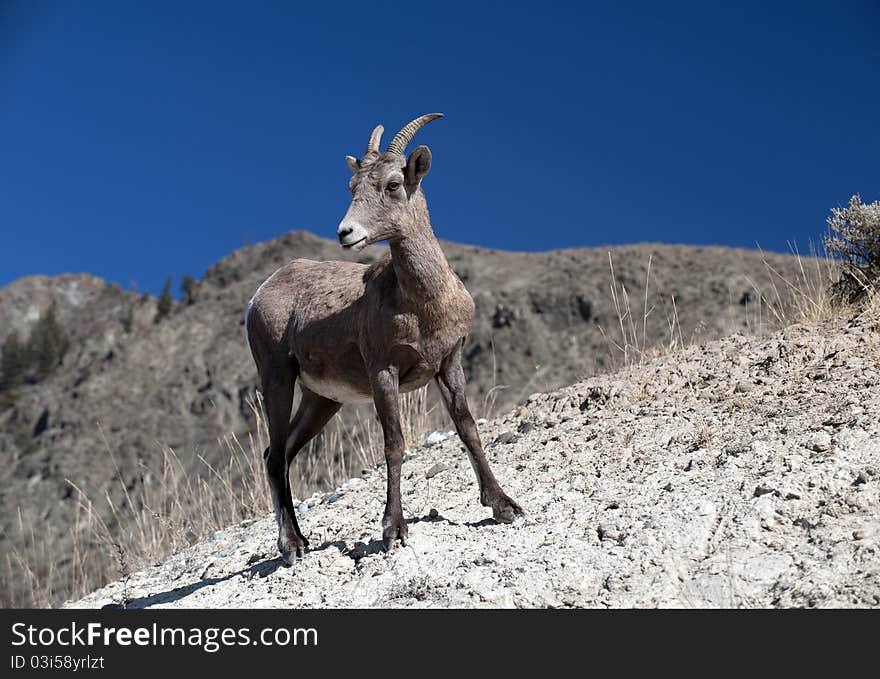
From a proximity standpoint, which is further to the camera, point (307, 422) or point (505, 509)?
point (307, 422)

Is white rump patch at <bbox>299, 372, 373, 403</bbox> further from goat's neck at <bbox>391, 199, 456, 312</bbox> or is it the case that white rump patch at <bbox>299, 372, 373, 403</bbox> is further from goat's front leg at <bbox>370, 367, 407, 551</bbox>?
goat's neck at <bbox>391, 199, 456, 312</bbox>

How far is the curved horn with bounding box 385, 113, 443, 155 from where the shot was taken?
Answer: 5805 mm

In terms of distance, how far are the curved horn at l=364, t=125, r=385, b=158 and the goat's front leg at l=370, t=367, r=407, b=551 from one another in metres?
1.50

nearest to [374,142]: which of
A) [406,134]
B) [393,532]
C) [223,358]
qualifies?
[406,134]

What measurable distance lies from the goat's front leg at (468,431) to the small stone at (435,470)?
→ 6.06 ft

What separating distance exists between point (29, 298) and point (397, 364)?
61.6 m

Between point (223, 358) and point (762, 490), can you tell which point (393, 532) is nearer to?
point (762, 490)

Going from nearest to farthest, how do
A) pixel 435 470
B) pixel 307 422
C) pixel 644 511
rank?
pixel 644 511
pixel 307 422
pixel 435 470

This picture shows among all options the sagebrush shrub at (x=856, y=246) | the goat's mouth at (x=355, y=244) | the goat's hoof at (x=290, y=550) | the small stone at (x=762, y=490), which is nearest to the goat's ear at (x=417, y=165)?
the goat's mouth at (x=355, y=244)

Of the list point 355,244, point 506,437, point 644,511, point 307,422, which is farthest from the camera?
point 506,437

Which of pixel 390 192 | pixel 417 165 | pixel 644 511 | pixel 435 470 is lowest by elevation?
pixel 644 511

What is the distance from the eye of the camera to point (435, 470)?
7.90 metres

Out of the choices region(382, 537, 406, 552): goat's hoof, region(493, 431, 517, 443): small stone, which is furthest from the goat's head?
region(493, 431, 517, 443): small stone

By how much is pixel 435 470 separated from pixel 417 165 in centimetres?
320
